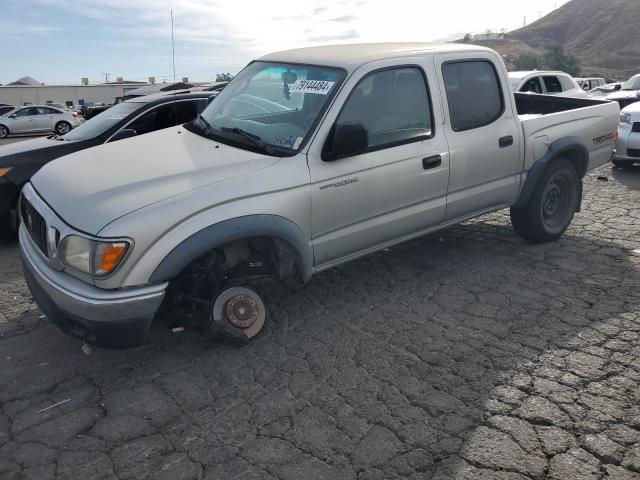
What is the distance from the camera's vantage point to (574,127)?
18.5 feet

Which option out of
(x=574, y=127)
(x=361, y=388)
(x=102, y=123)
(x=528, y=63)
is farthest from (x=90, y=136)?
(x=528, y=63)

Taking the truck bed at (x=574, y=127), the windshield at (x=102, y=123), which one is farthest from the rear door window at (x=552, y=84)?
the windshield at (x=102, y=123)

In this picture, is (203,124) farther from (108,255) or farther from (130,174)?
(108,255)

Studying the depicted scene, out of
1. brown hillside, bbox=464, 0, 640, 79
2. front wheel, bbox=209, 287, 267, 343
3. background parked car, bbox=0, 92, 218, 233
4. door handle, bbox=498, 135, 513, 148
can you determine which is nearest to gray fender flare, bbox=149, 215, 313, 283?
front wheel, bbox=209, 287, 267, 343

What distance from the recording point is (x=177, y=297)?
363 centimetres

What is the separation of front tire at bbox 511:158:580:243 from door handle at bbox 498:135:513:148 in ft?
2.06

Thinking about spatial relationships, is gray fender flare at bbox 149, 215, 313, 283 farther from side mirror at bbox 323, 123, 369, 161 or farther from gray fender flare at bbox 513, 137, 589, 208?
gray fender flare at bbox 513, 137, 589, 208

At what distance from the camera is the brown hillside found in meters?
63.0

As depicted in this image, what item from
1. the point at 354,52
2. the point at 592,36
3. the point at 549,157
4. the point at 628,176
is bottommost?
the point at 628,176

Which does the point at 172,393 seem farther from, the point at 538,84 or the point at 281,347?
the point at 538,84

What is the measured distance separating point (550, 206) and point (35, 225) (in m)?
4.70

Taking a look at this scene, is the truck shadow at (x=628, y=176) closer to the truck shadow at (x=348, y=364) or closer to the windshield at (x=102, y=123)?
the truck shadow at (x=348, y=364)

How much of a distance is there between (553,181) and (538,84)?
7.03m

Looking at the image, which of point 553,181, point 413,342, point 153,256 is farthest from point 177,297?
point 553,181
